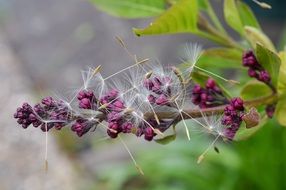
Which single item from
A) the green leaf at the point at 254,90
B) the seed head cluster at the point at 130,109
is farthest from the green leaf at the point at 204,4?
the seed head cluster at the point at 130,109

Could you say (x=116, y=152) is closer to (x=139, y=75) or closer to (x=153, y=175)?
(x=153, y=175)

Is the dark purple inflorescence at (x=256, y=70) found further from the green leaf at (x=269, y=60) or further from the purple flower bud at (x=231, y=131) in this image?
the purple flower bud at (x=231, y=131)

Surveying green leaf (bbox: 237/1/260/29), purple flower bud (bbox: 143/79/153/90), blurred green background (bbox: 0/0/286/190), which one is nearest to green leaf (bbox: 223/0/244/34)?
green leaf (bbox: 237/1/260/29)

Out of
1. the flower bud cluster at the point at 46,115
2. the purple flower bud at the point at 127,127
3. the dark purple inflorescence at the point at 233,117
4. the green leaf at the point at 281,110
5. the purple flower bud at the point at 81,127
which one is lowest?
the green leaf at the point at 281,110

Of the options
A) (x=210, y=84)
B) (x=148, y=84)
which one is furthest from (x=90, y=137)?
(x=148, y=84)

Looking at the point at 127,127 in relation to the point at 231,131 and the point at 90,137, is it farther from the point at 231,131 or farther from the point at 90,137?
the point at 90,137

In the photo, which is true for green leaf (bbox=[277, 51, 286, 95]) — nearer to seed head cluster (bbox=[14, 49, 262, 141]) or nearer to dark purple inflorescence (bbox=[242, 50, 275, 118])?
dark purple inflorescence (bbox=[242, 50, 275, 118])

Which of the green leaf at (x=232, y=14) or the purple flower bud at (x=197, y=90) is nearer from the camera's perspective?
the purple flower bud at (x=197, y=90)
